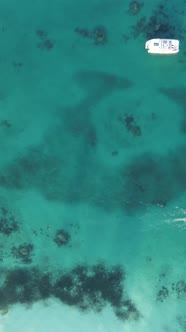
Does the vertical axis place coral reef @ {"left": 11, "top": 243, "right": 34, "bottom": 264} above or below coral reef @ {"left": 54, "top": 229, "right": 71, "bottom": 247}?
below

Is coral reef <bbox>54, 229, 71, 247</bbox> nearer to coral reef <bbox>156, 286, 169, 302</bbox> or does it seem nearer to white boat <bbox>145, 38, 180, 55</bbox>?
coral reef <bbox>156, 286, 169, 302</bbox>

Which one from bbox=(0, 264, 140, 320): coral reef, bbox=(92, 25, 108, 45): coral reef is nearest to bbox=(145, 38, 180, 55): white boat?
bbox=(92, 25, 108, 45): coral reef

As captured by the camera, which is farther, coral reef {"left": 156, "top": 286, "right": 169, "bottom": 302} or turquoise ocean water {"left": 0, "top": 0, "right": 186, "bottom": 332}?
coral reef {"left": 156, "top": 286, "right": 169, "bottom": 302}

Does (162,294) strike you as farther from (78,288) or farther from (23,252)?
(23,252)

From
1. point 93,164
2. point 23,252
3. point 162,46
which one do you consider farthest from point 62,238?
point 162,46

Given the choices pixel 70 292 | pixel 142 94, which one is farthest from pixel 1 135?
pixel 70 292

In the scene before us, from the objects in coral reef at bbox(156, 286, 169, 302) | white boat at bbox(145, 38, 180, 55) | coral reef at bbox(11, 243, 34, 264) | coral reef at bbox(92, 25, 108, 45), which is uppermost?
coral reef at bbox(92, 25, 108, 45)
